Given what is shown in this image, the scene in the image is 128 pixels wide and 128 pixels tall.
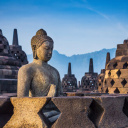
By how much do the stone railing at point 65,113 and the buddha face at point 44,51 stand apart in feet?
3.95

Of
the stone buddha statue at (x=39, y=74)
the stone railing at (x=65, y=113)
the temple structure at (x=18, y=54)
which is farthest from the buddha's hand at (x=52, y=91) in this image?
the temple structure at (x=18, y=54)

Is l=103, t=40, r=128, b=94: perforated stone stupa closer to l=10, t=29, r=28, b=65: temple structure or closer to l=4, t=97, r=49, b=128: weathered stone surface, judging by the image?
l=4, t=97, r=49, b=128: weathered stone surface

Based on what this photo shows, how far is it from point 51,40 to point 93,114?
5.21ft

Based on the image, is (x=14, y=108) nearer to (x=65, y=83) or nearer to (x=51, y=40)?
(x=51, y=40)

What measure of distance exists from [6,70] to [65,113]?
7389 millimetres

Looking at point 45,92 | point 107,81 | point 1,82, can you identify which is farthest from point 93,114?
point 107,81

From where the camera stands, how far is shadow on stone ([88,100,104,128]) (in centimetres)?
308

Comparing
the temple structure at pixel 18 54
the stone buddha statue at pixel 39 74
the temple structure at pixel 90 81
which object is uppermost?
the temple structure at pixel 18 54

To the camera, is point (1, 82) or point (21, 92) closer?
point (21, 92)

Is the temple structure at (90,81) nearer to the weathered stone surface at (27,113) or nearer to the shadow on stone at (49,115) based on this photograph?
the shadow on stone at (49,115)

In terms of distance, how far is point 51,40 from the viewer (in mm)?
4125

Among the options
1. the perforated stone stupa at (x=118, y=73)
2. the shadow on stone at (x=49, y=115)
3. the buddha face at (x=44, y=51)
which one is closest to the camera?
the shadow on stone at (x=49, y=115)

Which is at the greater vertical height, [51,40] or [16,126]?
[51,40]

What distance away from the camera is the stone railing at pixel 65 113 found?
2855 mm
